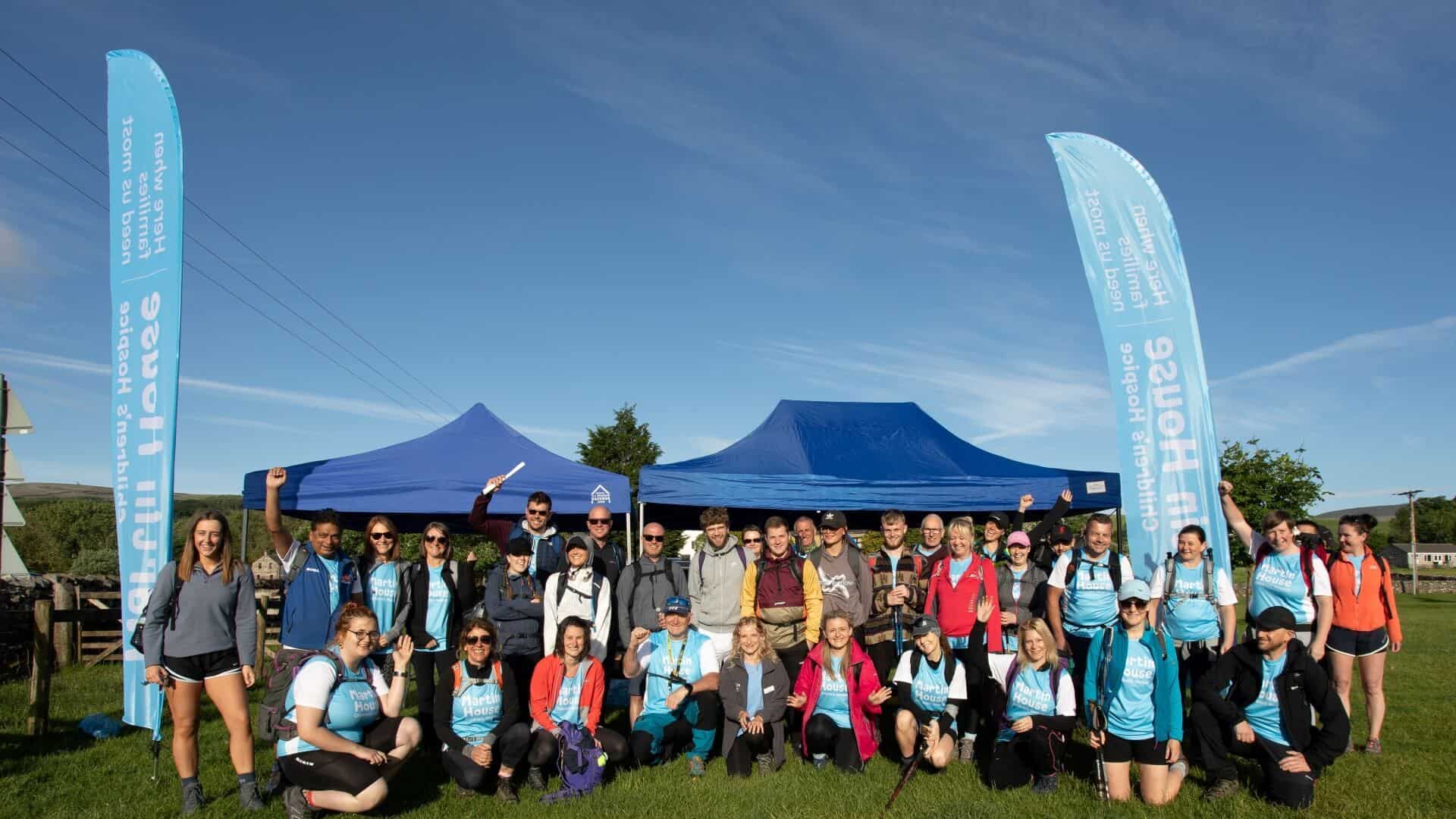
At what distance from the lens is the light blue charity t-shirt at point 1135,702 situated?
474 centimetres

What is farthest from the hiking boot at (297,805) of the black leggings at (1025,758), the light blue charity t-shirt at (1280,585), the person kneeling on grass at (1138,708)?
the light blue charity t-shirt at (1280,585)

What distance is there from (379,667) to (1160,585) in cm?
460

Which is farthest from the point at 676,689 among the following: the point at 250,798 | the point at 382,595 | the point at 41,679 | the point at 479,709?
the point at 41,679

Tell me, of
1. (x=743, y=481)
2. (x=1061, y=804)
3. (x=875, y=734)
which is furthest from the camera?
(x=743, y=481)

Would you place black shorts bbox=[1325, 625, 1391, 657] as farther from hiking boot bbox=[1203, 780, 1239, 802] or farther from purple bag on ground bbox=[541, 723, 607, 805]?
purple bag on ground bbox=[541, 723, 607, 805]

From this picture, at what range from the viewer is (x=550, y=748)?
5.05 metres

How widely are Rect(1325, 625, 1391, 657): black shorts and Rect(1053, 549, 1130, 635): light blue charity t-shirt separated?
131 cm

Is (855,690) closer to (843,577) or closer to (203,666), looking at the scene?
(843,577)

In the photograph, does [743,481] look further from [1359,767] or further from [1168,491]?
[1359,767]

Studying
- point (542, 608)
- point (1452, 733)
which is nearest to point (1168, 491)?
point (1452, 733)

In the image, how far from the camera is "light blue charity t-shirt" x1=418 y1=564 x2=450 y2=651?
552cm

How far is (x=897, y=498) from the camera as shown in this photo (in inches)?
328

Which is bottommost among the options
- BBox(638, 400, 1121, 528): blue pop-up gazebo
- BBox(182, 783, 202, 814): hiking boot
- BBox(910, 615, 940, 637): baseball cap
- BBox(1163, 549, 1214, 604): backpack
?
BBox(182, 783, 202, 814): hiking boot

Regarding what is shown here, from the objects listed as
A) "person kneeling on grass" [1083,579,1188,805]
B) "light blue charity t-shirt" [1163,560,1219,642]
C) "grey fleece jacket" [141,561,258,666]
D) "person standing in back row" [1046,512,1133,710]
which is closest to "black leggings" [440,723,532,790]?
"grey fleece jacket" [141,561,258,666]
